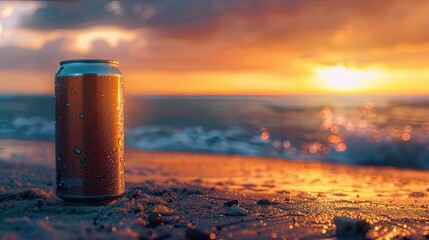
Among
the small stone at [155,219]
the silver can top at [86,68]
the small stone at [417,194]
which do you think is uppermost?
the silver can top at [86,68]

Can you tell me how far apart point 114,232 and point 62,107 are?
91 centimetres

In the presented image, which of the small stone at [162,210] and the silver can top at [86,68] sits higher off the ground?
the silver can top at [86,68]

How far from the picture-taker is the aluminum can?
9.41 feet

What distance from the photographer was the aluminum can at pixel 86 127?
287 cm

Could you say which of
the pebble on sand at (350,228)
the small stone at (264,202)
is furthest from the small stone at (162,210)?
the pebble on sand at (350,228)

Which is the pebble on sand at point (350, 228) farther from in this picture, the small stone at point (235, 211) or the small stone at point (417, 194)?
the small stone at point (417, 194)

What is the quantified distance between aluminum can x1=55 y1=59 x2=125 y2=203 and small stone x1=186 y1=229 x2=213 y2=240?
73cm

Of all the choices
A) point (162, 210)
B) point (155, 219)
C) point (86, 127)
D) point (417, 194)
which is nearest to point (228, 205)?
point (162, 210)

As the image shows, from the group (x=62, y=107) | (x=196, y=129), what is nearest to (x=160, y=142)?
(x=196, y=129)

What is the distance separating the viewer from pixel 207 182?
4.78 meters

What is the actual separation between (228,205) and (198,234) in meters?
0.90

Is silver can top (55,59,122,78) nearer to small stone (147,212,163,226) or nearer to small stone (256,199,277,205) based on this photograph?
small stone (147,212,163,226)

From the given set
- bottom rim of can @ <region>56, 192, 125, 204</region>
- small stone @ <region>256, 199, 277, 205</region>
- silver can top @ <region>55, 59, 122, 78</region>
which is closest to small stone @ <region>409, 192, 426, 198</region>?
small stone @ <region>256, 199, 277, 205</region>

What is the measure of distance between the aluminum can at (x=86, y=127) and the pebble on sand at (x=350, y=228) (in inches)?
49.7
